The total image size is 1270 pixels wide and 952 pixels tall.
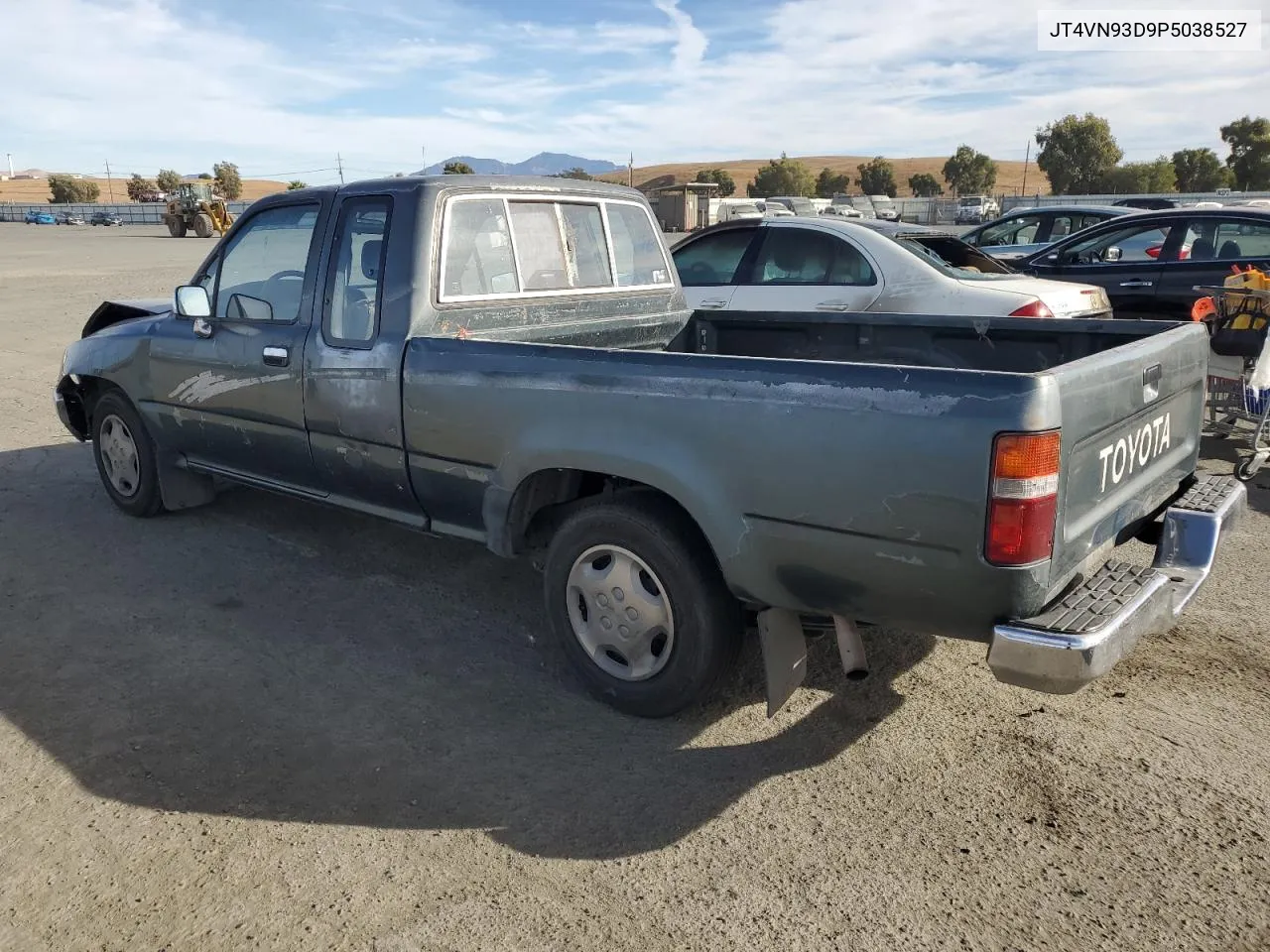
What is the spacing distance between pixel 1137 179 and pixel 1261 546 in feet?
230

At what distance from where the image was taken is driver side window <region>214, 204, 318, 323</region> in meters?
4.48

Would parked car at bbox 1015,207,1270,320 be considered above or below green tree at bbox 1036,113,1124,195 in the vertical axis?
below

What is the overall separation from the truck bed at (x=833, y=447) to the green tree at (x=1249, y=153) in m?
67.5

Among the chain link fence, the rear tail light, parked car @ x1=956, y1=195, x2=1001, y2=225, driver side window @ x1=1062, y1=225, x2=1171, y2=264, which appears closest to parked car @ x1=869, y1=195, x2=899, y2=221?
parked car @ x1=956, y1=195, x2=1001, y2=225

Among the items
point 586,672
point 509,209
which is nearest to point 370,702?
point 586,672

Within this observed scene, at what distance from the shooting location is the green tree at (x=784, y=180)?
306 feet

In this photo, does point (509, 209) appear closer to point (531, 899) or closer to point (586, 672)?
point (586, 672)

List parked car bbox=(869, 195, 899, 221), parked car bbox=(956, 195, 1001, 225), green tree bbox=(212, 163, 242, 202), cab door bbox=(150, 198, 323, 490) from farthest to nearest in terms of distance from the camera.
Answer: green tree bbox=(212, 163, 242, 202)
parked car bbox=(869, 195, 899, 221)
parked car bbox=(956, 195, 1001, 225)
cab door bbox=(150, 198, 323, 490)

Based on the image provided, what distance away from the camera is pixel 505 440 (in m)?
3.52

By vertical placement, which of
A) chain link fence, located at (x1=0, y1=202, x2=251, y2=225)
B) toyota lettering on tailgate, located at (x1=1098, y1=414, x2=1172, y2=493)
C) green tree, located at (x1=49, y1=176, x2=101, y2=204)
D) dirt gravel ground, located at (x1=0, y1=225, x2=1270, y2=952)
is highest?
green tree, located at (x1=49, y1=176, x2=101, y2=204)

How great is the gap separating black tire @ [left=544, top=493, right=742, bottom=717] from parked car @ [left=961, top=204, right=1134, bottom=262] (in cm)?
1035

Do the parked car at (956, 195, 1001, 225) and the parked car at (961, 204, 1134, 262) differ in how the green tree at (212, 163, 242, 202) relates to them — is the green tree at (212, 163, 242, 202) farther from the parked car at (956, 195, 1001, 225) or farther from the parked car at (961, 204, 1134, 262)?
the parked car at (961, 204, 1134, 262)

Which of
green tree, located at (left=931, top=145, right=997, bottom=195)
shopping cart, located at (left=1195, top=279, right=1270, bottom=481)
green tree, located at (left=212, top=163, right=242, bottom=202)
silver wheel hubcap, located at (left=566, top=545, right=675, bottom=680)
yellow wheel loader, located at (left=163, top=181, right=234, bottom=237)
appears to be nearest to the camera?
silver wheel hubcap, located at (left=566, top=545, right=675, bottom=680)

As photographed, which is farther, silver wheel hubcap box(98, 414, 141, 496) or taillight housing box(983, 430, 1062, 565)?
silver wheel hubcap box(98, 414, 141, 496)
